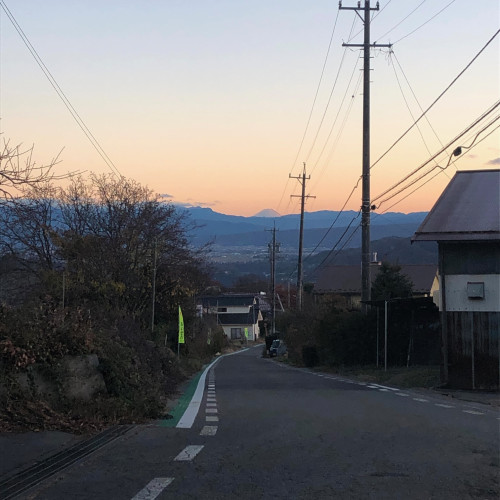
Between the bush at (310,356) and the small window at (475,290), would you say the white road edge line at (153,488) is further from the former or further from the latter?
the bush at (310,356)

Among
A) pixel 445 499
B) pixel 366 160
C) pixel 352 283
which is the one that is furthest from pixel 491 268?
pixel 352 283

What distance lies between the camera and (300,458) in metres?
7.68

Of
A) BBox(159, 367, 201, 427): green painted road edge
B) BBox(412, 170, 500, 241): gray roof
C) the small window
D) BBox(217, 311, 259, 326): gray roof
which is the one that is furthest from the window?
the small window

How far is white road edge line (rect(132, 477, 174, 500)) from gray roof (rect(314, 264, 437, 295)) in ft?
206

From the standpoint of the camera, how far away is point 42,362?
1003 centimetres

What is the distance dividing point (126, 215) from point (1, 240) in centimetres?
522

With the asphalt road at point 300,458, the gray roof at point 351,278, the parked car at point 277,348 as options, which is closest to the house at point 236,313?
the gray roof at point 351,278

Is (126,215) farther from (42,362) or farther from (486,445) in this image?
(486,445)

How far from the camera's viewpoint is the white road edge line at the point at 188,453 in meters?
7.60

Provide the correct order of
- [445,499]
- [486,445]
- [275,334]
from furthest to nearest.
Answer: [275,334] < [486,445] < [445,499]

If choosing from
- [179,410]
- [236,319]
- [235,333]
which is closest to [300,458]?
[179,410]

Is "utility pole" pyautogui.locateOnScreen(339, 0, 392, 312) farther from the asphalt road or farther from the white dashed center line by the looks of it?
the white dashed center line

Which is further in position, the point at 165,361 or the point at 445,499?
the point at 165,361

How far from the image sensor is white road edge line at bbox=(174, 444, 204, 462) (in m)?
7.60
